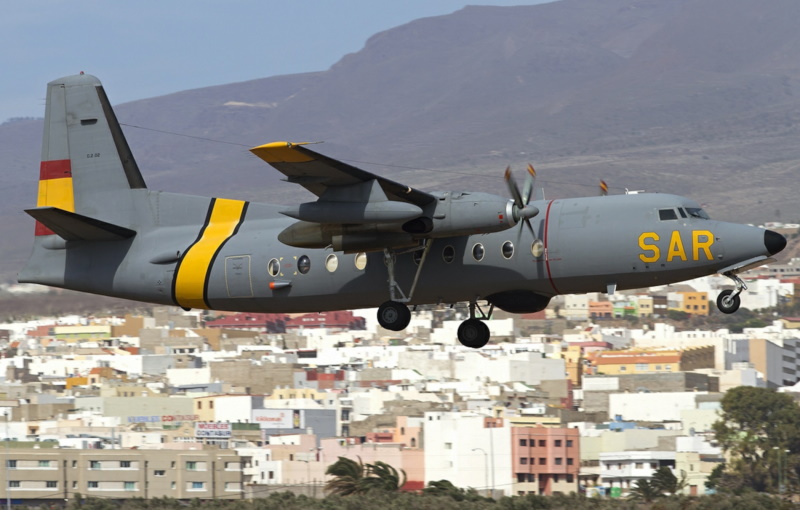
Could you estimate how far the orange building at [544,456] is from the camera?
257ft

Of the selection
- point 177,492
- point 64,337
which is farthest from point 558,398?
point 64,337

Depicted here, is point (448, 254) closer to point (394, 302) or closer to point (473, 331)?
point (394, 302)

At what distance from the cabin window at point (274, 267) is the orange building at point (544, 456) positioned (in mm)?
52779

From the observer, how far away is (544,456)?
7881 cm

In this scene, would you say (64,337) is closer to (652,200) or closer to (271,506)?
(271,506)

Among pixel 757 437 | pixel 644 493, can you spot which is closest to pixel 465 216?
pixel 644 493

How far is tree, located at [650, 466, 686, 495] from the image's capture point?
2734 inches

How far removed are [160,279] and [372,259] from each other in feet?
15.5

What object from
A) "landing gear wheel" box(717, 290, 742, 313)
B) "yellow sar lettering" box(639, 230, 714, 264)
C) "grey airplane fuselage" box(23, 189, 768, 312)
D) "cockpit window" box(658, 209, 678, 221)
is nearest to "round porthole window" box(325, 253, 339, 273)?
"grey airplane fuselage" box(23, 189, 768, 312)

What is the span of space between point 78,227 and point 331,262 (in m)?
5.53

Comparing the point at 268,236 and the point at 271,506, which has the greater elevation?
the point at 268,236

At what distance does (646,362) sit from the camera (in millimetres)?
134500

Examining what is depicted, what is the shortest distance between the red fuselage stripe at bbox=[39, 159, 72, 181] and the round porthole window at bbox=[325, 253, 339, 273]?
6.89 m

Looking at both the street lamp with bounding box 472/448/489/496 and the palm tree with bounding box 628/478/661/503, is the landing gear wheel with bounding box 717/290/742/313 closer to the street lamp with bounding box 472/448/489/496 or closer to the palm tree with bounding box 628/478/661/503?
the palm tree with bounding box 628/478/661/503
